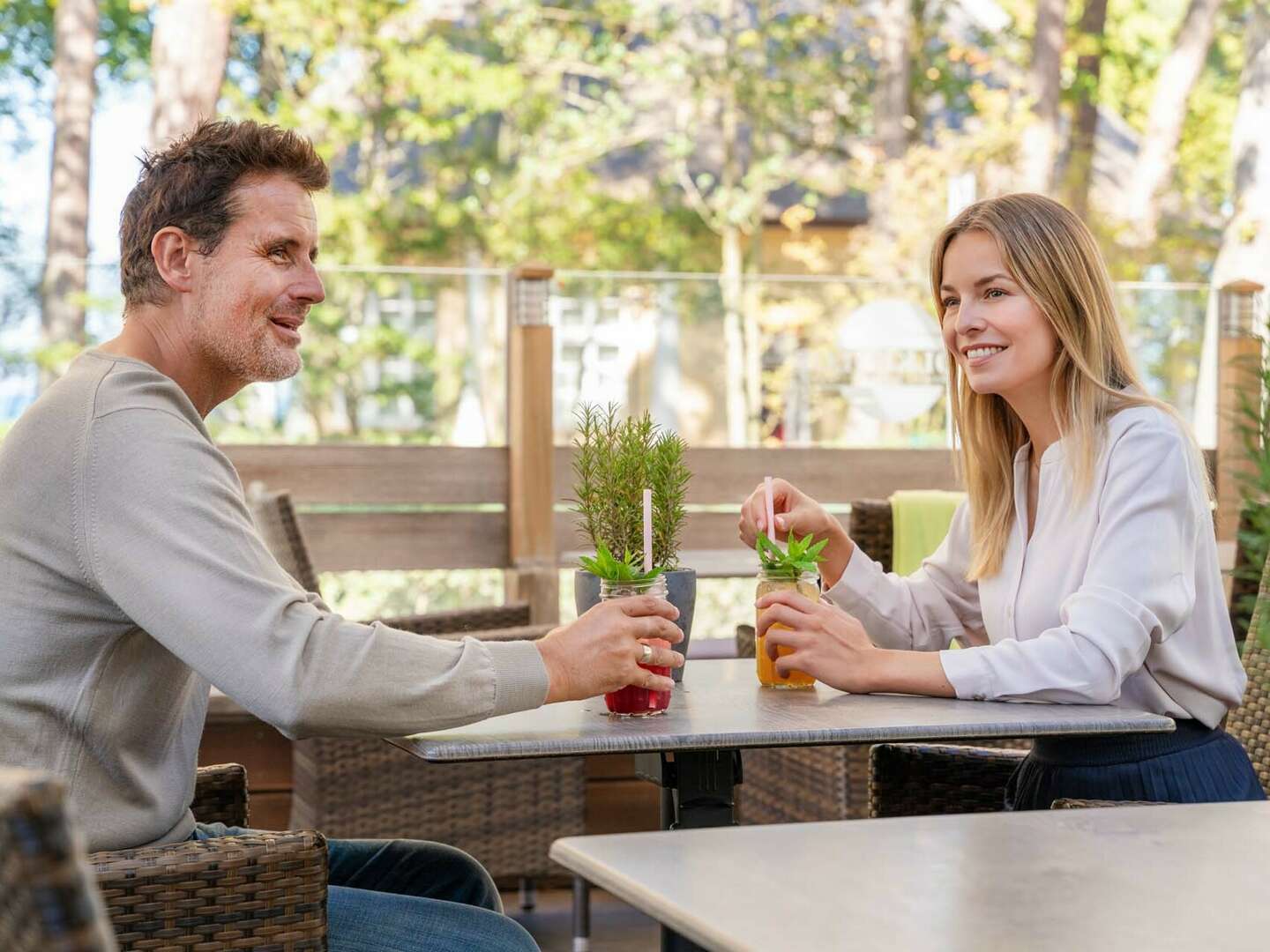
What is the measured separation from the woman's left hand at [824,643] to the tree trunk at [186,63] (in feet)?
29.3

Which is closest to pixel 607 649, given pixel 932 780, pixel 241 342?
pixel 241 342

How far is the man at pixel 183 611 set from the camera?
5.27 ft

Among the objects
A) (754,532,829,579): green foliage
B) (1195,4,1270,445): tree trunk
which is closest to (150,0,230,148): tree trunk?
(1195,4,1270,445): tree trunk

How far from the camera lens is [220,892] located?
1566mm

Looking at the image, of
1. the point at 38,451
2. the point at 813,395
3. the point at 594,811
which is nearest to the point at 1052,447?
the point at 38,451

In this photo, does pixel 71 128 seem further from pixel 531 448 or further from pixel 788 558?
pixel 788 558

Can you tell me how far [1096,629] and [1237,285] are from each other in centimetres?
469

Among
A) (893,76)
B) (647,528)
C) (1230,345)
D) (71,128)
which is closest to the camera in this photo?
(647,528)

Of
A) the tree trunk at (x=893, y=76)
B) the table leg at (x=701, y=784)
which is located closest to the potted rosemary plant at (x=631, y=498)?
the table leg at (x=701, y=784)

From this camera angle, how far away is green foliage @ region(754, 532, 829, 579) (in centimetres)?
208

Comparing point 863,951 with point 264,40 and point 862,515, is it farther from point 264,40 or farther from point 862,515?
point 264,40

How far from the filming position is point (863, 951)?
1.04m

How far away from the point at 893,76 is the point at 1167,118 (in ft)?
8.39

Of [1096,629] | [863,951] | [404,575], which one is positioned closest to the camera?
[863,951]
